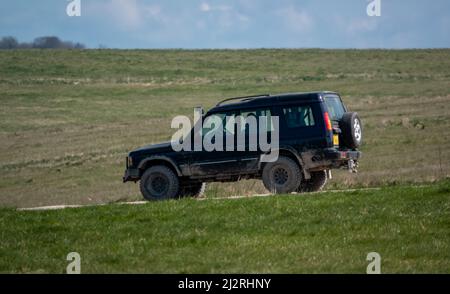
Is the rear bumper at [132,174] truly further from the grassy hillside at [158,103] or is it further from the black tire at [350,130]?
the black tire at [350,130]

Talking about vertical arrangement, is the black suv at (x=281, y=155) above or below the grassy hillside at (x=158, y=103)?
below

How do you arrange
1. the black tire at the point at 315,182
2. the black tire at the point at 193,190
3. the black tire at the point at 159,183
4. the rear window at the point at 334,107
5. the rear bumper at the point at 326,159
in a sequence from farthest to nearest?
the black tire at the point at 193,190, the black tire at the point at 315,182, the black tire at the point at 159,183, the rear window at the point at 334,107, the rear bumper at the point at 326,159

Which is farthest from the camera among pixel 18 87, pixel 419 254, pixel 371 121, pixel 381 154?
pixel 18 87

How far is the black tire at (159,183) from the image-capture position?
19250 mm

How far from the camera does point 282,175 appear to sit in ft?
61.1

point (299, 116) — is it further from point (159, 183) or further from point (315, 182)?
point (159, 183)

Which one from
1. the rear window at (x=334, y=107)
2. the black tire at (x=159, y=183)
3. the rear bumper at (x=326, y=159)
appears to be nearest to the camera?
the rear bumper at (x=326, y=159)

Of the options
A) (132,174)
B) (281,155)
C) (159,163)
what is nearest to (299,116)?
(281,155)

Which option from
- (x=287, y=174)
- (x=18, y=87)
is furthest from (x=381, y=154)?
(x=18, y=87)

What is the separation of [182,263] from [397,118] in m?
33.6

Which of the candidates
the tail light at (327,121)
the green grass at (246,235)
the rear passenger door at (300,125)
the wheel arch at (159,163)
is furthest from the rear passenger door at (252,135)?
the green grass at (246,235)

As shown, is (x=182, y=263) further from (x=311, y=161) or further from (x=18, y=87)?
(x=18, y=87)

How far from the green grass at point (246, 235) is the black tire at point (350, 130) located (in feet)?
6.80
